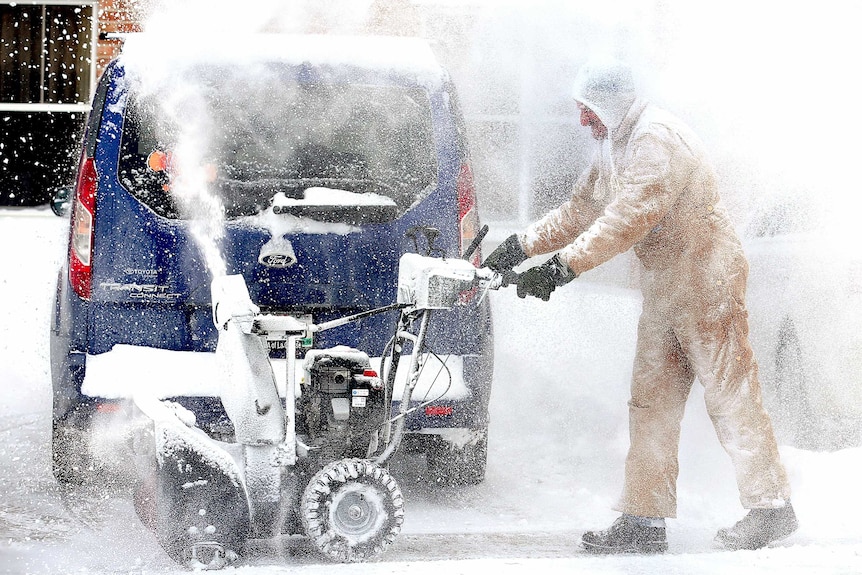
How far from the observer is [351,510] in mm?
4129

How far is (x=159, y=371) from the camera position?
4641 mm

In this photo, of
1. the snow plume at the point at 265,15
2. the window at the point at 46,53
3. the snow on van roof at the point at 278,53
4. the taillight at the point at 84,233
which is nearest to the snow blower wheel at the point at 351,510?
the taillight at the point at 84,233

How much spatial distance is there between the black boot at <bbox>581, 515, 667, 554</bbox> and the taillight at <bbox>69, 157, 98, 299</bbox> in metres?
2.17

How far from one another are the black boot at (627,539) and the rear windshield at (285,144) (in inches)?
58.6

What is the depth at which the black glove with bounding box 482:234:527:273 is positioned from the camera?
463cm

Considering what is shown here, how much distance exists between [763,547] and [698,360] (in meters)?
0.75

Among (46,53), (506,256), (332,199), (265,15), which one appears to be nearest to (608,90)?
(506,256)

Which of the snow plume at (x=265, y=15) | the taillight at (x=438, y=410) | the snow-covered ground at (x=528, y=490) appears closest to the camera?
the snow-covered ground at (x=528, y=490)

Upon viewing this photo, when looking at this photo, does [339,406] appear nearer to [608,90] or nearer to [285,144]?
[285,144]

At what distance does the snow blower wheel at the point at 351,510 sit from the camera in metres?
4.08

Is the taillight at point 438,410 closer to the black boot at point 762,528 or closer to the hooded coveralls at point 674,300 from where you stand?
the hooded coveralls at point 674,300

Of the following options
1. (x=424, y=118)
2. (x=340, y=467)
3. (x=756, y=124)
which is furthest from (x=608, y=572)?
(x=756, y=124)

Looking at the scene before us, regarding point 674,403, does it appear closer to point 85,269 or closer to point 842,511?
point 842,511

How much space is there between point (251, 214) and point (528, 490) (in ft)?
6.65
